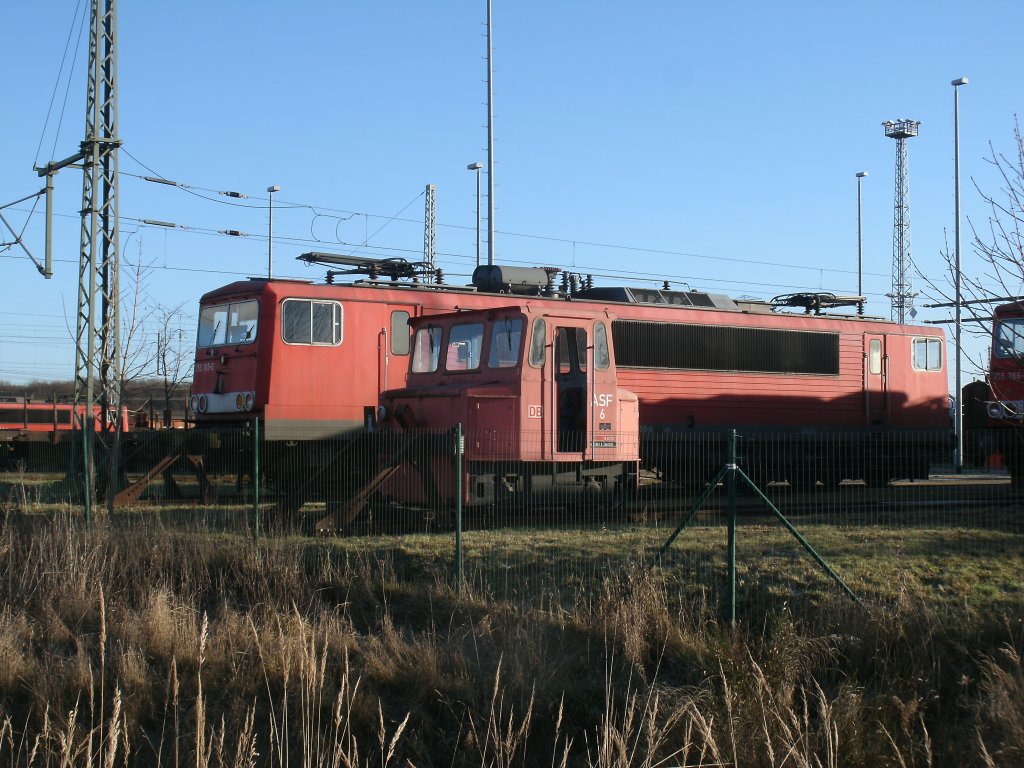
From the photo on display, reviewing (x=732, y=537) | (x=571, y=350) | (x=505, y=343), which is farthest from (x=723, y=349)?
(x=732, y=537)

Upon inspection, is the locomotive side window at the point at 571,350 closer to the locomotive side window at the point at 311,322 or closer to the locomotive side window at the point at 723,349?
the locomotive side window at the point at 723,349

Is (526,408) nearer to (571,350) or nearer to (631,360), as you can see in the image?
(571,350)

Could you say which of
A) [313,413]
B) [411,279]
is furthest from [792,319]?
[313,413]

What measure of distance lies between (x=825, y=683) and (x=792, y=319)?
42.3 ft

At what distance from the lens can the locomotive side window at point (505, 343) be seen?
44.8 ft

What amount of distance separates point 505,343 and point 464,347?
87 cm

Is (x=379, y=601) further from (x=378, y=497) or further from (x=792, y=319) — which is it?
(x=792, y=319)

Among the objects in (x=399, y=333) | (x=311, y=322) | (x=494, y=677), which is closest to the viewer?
(x=494, y=677)

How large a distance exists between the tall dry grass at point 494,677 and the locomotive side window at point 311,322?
6.85m

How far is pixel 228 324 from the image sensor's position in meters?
17.1

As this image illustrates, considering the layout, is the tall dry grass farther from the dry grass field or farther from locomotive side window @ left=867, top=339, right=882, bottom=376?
locomotive side window @ left=867, top=339, right=882, bottom=376

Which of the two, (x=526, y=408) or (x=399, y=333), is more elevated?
(x=399, y=333)

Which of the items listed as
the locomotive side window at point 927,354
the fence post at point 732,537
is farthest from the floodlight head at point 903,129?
the fence post at point 732,537

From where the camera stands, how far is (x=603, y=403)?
45.2 feet
